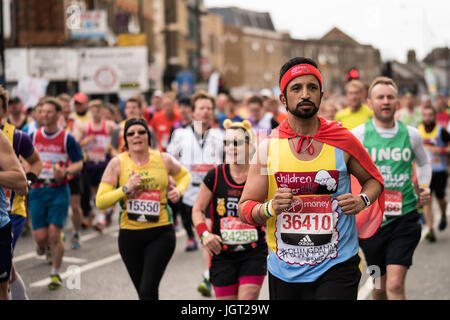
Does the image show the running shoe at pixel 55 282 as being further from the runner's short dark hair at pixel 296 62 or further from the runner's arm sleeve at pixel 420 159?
the runner's short dark hair at pixel 296 62

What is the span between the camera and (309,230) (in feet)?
11.8

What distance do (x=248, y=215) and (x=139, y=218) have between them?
77.4 inches

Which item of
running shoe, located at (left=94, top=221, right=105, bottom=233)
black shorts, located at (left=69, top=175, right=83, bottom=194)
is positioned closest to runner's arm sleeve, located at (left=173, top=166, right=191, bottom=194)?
black shorts, located at (left=69, top=175, right=83, bottom=194)

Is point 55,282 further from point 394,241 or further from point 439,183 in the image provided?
point 439,183

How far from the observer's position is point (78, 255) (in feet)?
30.0

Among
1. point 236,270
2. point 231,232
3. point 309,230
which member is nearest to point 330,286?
point 309,230

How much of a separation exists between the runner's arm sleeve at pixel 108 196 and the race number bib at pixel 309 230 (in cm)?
204

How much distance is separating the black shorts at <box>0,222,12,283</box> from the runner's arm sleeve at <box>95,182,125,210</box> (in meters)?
1.02

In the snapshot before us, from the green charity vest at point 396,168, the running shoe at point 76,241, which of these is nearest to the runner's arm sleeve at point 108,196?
the green charity vest at point 396,168

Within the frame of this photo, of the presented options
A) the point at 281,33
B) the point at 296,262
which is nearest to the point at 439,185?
the point at 296,262

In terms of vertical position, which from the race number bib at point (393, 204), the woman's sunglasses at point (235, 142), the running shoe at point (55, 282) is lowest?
the running shoe at point (55, 282)

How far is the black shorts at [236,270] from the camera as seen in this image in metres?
4.98

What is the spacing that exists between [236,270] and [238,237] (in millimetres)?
253

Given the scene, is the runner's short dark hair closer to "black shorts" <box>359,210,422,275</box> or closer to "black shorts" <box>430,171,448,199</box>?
"black shorts" <box>359,210,422,275</box>
